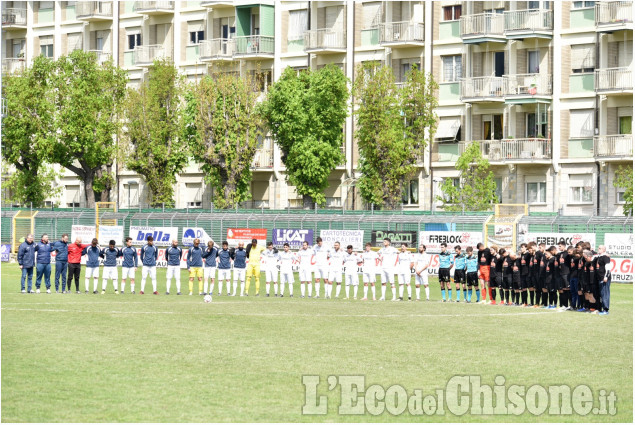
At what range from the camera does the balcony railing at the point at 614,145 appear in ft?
194

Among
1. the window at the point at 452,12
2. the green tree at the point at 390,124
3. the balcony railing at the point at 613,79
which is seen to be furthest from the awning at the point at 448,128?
the balcony railing at the point at 613,79

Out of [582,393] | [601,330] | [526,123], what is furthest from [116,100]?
[582,393]

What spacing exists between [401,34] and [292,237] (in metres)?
14.9

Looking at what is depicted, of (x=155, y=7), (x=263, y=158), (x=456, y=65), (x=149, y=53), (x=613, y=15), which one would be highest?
(x=155, y=7)

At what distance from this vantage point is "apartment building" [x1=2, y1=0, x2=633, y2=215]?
6056cm

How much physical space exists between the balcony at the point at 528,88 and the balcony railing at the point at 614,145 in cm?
382

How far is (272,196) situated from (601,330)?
44411 millimetres

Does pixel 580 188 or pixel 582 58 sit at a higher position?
pixel 582 58

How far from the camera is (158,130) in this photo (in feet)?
231

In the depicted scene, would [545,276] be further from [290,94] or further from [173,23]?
[173,23]

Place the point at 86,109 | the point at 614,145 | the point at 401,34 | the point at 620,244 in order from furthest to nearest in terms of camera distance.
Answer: the point at 86,109, the point at 401,34, the point at 614,145, the point at 620,244

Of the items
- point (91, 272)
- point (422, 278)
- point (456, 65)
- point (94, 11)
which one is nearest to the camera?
point (422, 278)

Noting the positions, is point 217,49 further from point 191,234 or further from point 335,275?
point 335,275

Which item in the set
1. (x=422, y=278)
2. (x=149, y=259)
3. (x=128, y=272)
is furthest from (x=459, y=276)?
(x=128, y=272)
